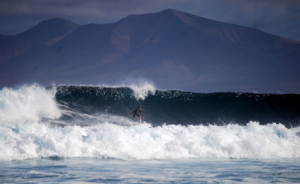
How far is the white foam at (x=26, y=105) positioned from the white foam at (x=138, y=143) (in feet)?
15.2

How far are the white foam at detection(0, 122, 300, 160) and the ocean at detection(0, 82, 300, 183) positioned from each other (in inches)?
1.1

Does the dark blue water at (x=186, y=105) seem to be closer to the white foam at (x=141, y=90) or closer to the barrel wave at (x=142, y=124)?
the barrel wave at (x=142, y=124)

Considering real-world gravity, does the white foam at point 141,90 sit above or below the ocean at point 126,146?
above

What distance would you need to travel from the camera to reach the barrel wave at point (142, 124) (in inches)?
471

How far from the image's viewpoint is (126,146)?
40.4ft

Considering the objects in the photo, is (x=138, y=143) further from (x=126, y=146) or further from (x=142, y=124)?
(x=142, y=124)

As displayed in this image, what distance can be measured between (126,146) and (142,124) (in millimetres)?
2779

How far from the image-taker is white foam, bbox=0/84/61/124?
57.2 ft

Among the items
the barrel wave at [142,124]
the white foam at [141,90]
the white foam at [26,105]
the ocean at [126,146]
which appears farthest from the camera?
the white foam at [141,90]

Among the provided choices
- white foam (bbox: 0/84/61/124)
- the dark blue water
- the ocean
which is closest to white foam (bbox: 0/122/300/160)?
the ocean

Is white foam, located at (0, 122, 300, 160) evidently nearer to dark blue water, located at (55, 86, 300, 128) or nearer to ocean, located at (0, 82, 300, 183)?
ocean, located at (0, 82, 300, 183)

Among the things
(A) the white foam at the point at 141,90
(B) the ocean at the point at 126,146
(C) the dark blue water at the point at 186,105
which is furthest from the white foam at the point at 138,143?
(A) the white foam at the point at 141,90

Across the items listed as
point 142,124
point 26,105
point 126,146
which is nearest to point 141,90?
point 26,105

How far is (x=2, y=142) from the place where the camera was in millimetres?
11492
